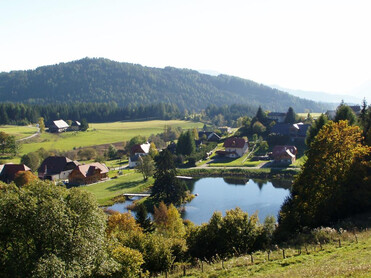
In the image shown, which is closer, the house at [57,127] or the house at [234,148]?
the house at [234,148]

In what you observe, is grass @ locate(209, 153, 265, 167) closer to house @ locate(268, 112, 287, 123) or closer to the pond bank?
the pond bank

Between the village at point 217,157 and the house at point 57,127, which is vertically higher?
the house at point 57,127

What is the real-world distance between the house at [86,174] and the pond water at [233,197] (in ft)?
42.8

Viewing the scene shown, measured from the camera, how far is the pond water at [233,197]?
4368 centimetres

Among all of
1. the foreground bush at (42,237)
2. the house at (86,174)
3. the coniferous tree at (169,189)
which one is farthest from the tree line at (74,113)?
the foreground bush at (42,237)

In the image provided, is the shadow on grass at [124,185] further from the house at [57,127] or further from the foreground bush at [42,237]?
the house at [57,127]

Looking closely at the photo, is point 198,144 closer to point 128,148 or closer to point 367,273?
point 128,148

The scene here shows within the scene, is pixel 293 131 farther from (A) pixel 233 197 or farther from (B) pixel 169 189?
(B) pixel 169 189

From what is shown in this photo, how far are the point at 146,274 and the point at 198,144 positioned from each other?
7147 cm

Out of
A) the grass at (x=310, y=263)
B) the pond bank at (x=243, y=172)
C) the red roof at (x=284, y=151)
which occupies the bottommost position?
the pond bank at (x=243, y=172)

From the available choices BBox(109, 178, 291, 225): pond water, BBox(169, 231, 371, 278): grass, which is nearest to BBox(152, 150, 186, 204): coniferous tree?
BBox(109, 178, 291, 225): pond water

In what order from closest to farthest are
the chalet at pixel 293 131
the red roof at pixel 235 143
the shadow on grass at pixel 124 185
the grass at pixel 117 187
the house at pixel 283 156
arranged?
the grass at pixel 117 187 → the shadow on grass at pixel 124 185 → the house at pixel 283 156 → the red roof at pixel 235 143 → the chalet at pixel 293 131

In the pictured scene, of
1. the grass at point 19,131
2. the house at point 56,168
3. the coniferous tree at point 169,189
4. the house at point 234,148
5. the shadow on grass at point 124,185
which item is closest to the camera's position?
the coniferous tree at point 169,189

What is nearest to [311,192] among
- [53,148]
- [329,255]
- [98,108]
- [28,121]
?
[329,255]
